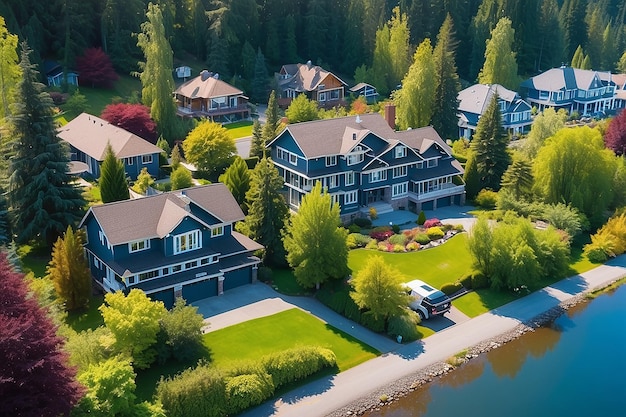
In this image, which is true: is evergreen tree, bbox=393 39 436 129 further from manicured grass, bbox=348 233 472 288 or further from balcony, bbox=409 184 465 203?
manicured grass, bbox=348 233 472 288

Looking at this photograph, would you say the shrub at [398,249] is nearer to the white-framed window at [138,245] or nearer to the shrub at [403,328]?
the shrub at [403,328]

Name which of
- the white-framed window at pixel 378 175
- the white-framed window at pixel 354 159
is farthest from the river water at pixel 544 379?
the white-framed window at pixel 354 159

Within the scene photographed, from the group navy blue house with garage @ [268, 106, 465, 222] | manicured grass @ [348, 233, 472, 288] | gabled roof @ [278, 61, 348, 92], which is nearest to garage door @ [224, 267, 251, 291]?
manicured grass @ [348, 233, 472, 288]

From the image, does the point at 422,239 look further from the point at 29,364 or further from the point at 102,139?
the point at 29,364

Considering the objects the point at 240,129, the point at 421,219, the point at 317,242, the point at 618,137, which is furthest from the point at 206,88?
the point at 618,137

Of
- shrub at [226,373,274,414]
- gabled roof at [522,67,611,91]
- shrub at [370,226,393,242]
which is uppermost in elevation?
gabled roof at [522,67,611,91]

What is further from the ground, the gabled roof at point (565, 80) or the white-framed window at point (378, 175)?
the gabled roof at point (565, 80)
